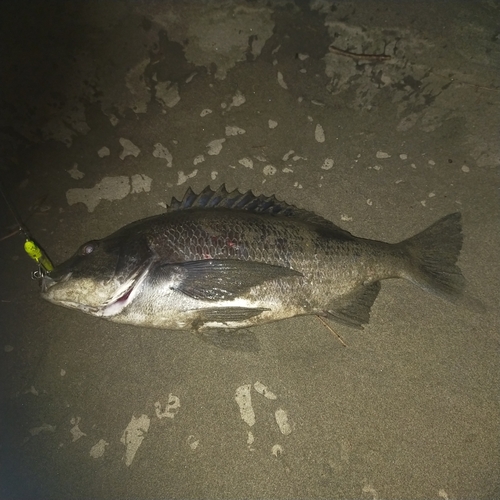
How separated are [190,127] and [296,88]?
1.00 metres

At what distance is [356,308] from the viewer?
7.70ft

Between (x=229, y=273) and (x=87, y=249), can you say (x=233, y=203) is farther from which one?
(x=87, y=249)

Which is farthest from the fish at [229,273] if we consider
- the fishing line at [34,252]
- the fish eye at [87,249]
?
the fishing line at [34,252]

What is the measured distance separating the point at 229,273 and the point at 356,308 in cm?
95

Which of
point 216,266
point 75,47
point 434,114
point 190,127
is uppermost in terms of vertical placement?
point 75,47

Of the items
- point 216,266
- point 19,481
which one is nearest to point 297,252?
point 216,266

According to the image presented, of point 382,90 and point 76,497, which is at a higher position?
point 382,90

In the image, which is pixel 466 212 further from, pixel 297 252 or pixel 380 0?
pixel 380 0

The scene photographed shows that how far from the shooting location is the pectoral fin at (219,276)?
2.12m

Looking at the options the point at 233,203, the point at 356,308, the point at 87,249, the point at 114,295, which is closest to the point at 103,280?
the point at 114,295

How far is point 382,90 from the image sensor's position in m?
2.87

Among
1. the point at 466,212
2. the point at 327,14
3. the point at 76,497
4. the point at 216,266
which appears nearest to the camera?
the point at 216,266

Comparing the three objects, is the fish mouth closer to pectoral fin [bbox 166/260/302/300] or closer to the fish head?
the fish head

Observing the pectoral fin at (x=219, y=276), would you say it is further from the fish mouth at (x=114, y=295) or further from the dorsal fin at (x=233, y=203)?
the dorsal fin at (x=233, y=203)
